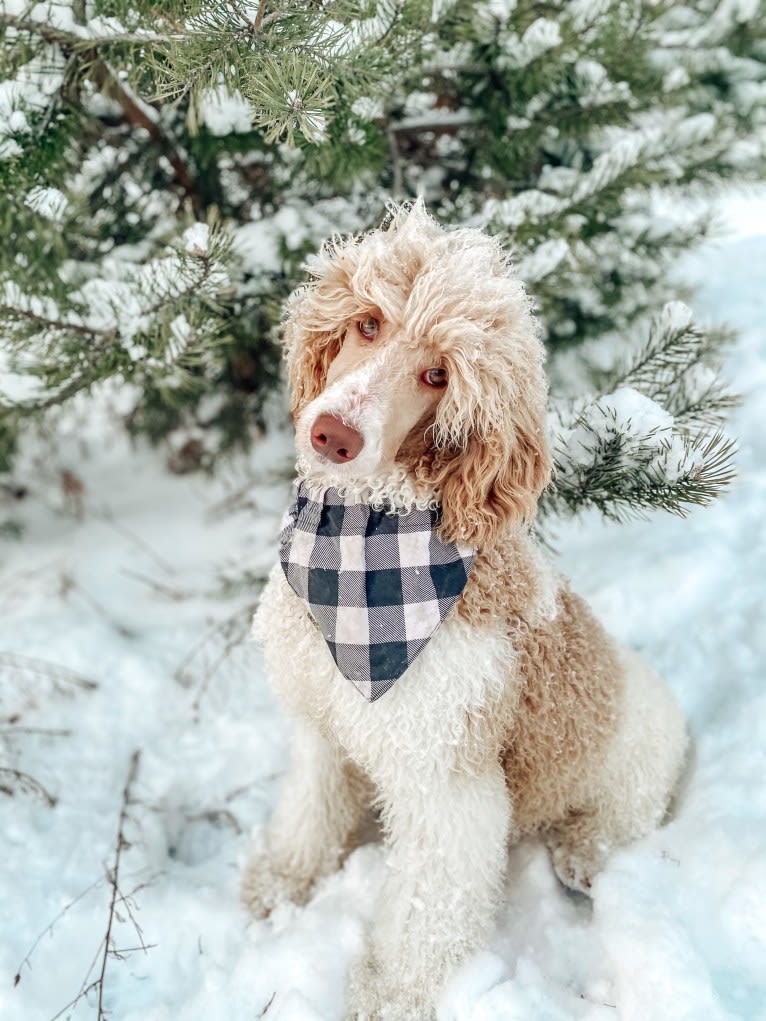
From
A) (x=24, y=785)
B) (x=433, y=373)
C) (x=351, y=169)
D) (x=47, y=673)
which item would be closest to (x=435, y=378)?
(x=433, y=373)

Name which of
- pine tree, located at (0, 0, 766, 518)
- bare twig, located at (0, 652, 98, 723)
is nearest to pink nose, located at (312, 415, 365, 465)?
pine tree, located at (0, 0, 766, 518)

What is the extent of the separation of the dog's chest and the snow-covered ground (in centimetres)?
65

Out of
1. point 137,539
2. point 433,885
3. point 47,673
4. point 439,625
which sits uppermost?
point 439,625

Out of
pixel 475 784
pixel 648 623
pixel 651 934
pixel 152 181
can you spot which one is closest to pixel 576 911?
pixel 651 934

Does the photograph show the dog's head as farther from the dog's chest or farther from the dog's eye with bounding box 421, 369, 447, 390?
the dog's chest

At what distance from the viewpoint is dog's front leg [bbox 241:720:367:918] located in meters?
2.18

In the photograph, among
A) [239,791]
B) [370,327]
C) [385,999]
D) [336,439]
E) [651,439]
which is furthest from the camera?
[239,791]

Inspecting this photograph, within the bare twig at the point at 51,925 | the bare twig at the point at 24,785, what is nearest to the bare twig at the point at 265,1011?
the bare twig at the point at 51,925

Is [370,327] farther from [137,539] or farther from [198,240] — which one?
[137,539]

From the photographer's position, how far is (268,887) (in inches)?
86.9

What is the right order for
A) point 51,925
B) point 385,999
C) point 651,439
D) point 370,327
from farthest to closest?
point 51,925, point 385,999, point 651,439, point 370,327

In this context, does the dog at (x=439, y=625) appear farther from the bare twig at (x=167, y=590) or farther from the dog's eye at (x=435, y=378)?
the bare twig at (x=167, y=590)

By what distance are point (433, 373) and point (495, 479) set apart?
246 millimetres

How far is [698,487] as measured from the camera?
172cm
